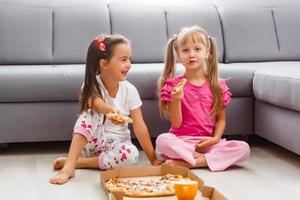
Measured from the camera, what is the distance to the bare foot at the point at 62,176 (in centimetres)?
204

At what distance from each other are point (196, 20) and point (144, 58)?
17.1 inches

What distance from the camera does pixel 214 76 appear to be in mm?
2469

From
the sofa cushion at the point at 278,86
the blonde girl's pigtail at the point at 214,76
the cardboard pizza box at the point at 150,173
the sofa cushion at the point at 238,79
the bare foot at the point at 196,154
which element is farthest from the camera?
the sofa cushion at the point at 238,79

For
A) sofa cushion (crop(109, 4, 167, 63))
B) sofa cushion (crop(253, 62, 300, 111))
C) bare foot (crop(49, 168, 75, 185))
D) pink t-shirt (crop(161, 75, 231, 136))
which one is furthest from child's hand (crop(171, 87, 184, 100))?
sofa cushion (crop(109, 4, 167, 63))

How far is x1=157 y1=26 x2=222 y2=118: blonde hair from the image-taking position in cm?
241

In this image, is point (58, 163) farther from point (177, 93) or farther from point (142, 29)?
point (142, 29)

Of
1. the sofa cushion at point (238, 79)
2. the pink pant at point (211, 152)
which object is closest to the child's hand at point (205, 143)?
the pink pant at point (211, 152)

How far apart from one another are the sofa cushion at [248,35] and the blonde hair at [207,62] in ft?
2.40

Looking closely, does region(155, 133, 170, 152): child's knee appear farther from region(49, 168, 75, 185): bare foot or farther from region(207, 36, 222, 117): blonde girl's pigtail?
region(49, 168, 75, 185): bare foot

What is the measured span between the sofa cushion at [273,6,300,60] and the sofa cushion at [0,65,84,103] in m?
1.45

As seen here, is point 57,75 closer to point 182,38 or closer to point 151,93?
point 151,93

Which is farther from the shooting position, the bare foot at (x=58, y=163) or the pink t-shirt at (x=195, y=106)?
the pink t-shirt at (x=195, y=106)

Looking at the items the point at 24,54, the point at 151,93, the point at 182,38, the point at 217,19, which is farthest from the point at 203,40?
the point at 24,54

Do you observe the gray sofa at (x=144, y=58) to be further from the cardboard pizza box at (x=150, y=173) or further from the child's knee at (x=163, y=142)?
the cardboard pizza box at (x=150, y=173)
